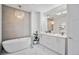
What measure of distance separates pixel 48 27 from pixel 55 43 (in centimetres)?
206

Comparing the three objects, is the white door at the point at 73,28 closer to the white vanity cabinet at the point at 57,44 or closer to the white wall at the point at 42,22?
the white vanity cabinet at the point at 57,44

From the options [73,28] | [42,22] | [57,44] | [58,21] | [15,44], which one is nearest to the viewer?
[73,28]

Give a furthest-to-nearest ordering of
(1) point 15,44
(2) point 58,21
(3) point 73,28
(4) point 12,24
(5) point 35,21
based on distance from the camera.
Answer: (5) point 35,21 → (2) point 58,21 → (4) point 12,24 → (1) point 15,44 → (3) point 73,28

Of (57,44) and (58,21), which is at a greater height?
(58,21)

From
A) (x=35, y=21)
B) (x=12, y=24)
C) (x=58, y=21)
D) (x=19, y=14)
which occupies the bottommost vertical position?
(x=12, y=24)

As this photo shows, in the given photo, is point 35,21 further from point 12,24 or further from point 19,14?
point 12,24

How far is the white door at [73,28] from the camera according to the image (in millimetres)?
2455

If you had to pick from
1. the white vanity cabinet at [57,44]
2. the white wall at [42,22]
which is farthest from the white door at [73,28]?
the white wall at [42,22]

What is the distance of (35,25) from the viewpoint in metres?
6.08

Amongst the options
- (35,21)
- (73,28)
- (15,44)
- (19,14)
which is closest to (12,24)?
(19,14)

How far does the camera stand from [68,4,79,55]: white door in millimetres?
2455

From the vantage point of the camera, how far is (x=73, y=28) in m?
2.60

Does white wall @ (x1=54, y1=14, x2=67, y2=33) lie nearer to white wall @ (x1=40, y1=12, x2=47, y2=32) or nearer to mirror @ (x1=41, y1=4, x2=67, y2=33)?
mirror @ (x1=41, y1=4, x2=67, y2=33)
